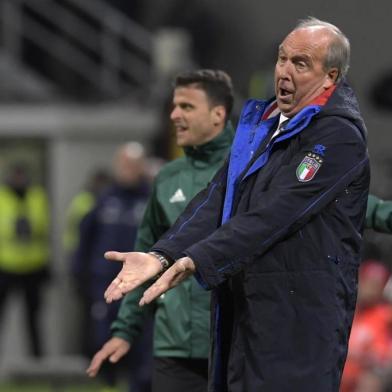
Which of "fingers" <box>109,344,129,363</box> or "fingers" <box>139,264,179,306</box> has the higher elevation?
"fingers" <box>139,264,179,306</box>

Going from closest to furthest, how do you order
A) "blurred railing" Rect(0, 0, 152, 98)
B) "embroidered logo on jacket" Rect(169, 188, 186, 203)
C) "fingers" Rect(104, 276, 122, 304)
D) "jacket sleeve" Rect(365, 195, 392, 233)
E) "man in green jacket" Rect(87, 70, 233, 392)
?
1. "fingers" Rect(104, 276, 122, 304)
2. "jacket sleeve" Rect(365, 195, 392, 233)
3. "man in green jacket" Rect(87, 70, 233, 392)
4. "embroidered logo on jacket" Rect(169, 188, 186, 203)
5. "blurred railing" Rect(0, 0, 152, 98)

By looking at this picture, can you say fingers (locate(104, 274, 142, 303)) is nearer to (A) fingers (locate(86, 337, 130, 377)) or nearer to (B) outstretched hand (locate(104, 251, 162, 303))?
(B) outstretched hand (locate(104, 251, 162, 303))

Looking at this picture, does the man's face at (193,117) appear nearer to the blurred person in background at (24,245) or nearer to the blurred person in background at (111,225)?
the blurred person in background at (111,225)

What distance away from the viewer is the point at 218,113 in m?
6.42

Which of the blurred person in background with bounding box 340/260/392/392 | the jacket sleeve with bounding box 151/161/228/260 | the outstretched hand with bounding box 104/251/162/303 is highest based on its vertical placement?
the jacket sleeve with bounding box 151/161/228/260

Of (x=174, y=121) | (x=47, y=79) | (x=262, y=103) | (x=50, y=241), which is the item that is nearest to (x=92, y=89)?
(x=47, y=79)

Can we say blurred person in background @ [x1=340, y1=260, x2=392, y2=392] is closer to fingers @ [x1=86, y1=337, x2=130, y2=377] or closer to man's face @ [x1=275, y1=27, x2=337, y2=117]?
fingers @ [x1=86, y1=337, x2=130, y2=377]

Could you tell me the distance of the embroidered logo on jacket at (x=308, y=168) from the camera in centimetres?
472

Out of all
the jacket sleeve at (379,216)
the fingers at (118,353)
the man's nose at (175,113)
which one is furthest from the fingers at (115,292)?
the man's nose at (175,113)

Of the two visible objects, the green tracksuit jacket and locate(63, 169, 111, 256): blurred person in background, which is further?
locate(63, 169, 111, 256): blurred person in background

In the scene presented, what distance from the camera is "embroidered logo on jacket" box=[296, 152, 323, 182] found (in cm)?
472

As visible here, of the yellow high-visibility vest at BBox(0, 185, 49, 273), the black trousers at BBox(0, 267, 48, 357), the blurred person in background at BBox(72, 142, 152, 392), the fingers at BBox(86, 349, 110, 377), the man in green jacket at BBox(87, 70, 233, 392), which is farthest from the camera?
the black trousers at BBox(0, 267, 48, 357)

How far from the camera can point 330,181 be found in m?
4.72

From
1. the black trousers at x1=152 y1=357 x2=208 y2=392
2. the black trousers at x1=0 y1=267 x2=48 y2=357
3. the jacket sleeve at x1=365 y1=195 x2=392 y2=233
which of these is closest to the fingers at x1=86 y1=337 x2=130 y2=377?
the black trousers at x1=152 y1=357 x2=208 y2=392
